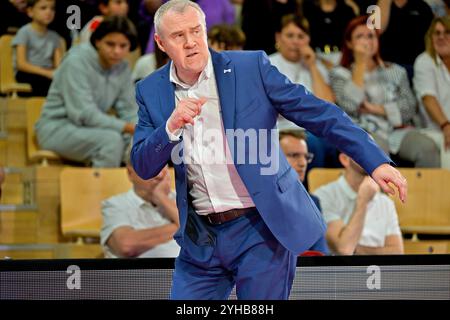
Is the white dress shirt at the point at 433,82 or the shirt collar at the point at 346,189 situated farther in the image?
the white dress shirt at the point at 433,82

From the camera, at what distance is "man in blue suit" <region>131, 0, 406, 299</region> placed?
→ 223 centimetres

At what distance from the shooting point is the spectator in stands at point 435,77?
437 cm

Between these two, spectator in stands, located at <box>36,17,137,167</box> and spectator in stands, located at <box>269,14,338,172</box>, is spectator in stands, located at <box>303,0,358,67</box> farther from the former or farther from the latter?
spectator in stands, located at <box>36,17,137,167</box>

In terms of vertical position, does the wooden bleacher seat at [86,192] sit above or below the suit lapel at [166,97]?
below

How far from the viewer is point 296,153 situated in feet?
12.2

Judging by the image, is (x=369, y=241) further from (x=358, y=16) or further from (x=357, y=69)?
(x=358, y=16)

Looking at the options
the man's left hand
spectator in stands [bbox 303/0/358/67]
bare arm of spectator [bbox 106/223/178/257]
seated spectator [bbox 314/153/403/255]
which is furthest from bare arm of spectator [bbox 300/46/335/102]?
the man's left hand

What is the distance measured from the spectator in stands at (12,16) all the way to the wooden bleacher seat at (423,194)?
1691 millimetres

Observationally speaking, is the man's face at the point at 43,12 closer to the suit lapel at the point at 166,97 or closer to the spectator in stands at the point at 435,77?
the spectator in stands at the point at 435,77

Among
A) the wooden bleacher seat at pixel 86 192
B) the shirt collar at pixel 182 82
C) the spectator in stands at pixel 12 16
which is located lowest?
the wooden bleacher seat at pixel 86 192

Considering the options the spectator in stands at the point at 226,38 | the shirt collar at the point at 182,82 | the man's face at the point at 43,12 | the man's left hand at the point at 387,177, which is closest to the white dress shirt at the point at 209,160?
the shirt collar at the point at 182,82

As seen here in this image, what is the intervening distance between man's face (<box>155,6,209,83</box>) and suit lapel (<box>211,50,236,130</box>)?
0.05m
